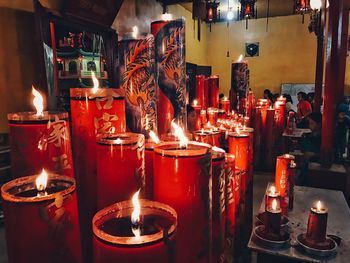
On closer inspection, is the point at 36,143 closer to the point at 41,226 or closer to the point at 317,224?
the point at 41,226

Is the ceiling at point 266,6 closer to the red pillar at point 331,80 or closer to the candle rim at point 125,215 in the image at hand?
the red pillar at point 331,80

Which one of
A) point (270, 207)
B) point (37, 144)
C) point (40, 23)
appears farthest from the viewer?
point (40, 23)

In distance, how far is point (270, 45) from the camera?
→ 9227 millimetres

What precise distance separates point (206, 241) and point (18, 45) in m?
2.48

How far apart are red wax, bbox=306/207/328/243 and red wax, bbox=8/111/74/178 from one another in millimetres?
1286

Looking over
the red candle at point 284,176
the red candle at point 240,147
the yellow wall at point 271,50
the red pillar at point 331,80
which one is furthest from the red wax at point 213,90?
the yellow wall at point 271,50

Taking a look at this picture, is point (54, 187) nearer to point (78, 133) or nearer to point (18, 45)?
point (78, 133)

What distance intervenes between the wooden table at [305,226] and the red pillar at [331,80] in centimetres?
95

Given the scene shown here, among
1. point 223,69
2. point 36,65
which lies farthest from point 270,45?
point 36,65

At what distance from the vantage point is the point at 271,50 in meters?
9.25

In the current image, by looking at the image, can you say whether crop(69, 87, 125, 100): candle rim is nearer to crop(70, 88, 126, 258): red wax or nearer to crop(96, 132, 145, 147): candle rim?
crop(70, 88, 126, 258): red wax

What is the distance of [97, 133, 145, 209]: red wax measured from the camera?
2.29 ft

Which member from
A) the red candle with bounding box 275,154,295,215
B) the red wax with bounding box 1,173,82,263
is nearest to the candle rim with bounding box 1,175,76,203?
the red wax with bounding box 1,173,82,263

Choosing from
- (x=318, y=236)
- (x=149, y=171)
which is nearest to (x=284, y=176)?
(x=318, y=236)
